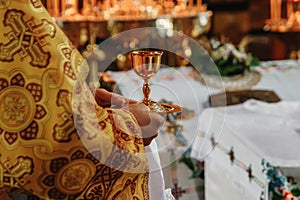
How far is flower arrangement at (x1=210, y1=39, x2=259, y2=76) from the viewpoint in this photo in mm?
2994

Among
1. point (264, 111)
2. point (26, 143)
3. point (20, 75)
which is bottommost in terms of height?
point (264, 111)

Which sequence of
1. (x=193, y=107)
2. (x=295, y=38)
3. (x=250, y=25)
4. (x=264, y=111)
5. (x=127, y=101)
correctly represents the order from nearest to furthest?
(x=127, y=101) < (x=264, y=111) < (x=193, y=107) < (x=295, y=38) < (x=250, y=25)

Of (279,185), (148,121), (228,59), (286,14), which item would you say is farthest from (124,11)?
(286,14)

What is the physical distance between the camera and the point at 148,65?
120 centimetres

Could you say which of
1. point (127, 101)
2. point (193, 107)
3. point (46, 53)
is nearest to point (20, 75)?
point (46, 53)

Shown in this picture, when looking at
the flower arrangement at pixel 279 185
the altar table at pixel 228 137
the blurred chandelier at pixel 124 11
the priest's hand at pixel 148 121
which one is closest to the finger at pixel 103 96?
the priest's hand at pixel 148 121

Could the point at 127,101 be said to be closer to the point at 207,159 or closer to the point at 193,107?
Answer: the point at 207,159

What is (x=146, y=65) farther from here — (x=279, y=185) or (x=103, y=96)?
(x=279, y=185)

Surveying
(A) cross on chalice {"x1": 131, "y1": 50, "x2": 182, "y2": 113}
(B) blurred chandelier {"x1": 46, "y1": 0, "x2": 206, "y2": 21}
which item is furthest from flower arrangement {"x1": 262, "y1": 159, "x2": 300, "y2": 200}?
(B) blurred chandelier {"x1": 46, "y1": 0, "x2": 206, "y2": 21}

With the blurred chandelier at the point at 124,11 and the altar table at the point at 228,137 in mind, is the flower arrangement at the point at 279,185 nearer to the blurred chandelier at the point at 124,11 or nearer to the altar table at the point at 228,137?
the altar table at the point at 228,137

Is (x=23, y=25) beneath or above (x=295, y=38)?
above

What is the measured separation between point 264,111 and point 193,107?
1.42ft

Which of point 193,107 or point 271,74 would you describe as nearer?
point 193,107

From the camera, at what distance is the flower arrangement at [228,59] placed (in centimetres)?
299
